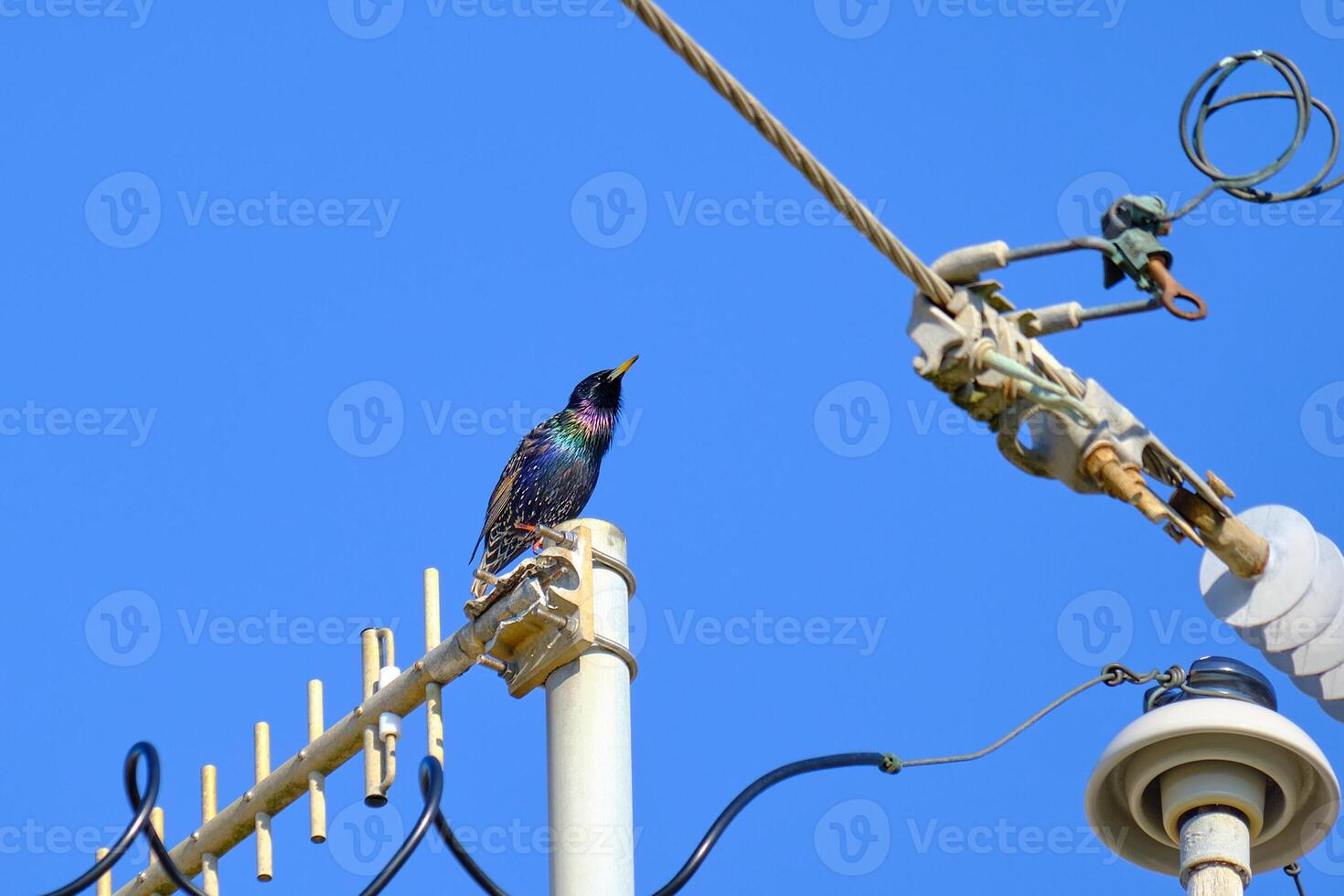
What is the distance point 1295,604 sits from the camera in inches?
168

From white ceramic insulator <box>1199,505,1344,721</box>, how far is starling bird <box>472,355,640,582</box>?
6.36 metres

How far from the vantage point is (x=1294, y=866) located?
4.79m

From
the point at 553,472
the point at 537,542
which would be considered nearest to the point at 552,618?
the point at 537,542

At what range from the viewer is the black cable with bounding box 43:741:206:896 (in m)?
4.70

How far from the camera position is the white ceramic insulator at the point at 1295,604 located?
13.9 ft

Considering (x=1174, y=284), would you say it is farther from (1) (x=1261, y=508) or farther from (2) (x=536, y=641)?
(2) (x=536, y=641)

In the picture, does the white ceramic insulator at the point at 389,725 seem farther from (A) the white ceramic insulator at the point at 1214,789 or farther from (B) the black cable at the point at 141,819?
(A) the white ceramic insulator at the point at 1214,789

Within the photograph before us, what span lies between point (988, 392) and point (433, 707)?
1.51m

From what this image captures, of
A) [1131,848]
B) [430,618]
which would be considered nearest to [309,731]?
[430,618]

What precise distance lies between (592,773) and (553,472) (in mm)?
6444

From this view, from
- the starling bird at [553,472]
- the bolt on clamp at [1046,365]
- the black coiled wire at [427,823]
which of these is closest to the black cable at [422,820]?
the black coiled wire at [427,823]

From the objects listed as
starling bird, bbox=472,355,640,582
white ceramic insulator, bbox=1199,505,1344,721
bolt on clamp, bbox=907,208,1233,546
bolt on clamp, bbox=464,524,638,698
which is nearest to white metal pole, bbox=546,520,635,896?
bolt on clamp, bbox=464,524,638,698

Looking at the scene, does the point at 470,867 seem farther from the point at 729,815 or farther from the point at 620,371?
the point at 620,371

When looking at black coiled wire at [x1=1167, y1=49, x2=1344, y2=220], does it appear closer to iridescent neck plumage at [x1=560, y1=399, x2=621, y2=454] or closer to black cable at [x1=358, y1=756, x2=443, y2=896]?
black cable at [x1=358, y1=756, x2=443, y2=896]
